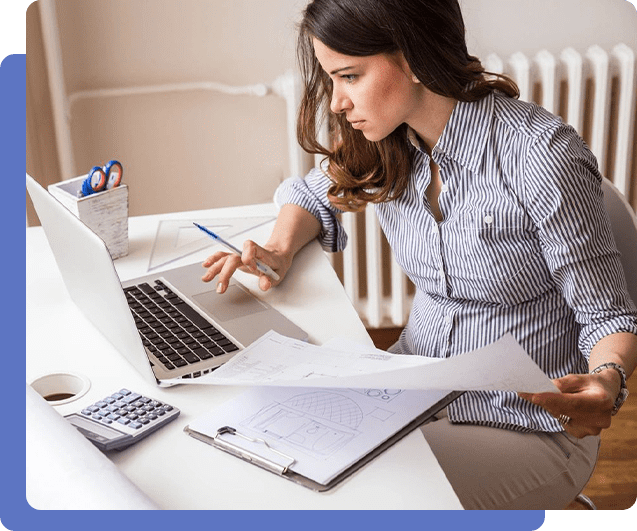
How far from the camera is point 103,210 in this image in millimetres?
1292

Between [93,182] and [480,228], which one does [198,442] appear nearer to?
[480,228]

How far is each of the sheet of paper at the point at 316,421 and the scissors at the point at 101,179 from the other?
0.55m

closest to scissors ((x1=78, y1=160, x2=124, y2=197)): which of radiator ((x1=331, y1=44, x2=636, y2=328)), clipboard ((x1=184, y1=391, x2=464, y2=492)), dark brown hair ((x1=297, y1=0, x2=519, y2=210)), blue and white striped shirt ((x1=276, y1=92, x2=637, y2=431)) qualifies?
dark brown hair ((x1=297, y1=0, x2=519, y2=210))

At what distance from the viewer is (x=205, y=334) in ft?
3.45

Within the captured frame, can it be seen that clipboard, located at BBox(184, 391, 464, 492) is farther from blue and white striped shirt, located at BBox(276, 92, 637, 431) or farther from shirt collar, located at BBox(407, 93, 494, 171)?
shirt collar, located at BBox(407, 93, 494, 171)

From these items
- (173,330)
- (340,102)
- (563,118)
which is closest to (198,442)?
(173,330)

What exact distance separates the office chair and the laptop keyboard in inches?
22.1

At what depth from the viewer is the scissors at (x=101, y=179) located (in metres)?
1.29

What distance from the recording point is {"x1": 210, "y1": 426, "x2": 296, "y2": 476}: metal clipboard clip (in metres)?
0.78

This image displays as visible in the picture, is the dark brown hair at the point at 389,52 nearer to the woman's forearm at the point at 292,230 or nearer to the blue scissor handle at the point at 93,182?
the woman's forearm at the point at 292,230

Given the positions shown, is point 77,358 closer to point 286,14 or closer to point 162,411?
point 162,411

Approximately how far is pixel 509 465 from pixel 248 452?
397 millimetres

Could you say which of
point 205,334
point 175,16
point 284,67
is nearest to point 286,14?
point 284,67

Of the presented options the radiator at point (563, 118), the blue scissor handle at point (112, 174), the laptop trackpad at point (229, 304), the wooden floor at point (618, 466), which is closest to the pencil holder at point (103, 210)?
the blue scissor handle at point (112, 174)
